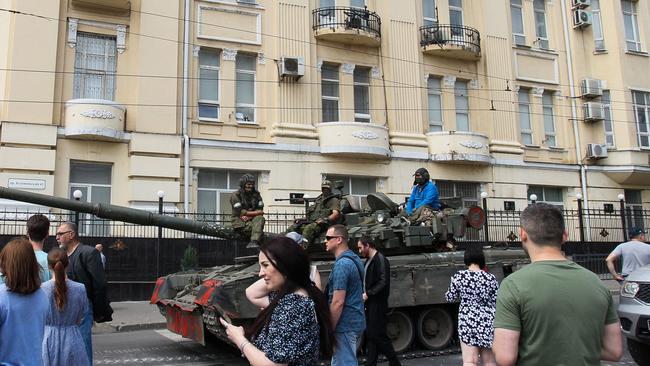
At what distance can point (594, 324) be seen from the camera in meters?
2.81

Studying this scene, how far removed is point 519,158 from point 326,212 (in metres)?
14.3

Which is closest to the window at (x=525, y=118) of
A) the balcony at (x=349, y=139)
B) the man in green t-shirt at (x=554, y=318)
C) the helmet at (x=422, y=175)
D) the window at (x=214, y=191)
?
the balcony at (x=349, y=139)

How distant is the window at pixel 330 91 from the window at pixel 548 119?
8.92 meters

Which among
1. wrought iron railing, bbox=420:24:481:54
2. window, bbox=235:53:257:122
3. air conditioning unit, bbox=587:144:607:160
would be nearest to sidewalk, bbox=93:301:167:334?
window, bbox=235:53:257:122

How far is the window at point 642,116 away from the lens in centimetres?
2370

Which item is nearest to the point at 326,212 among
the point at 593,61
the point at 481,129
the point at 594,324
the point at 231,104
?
the point at 594,324

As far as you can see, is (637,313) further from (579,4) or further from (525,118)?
(579,4)

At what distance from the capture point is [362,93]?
20.5 m

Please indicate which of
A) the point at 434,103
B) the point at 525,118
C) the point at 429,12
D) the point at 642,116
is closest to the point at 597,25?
the point at 642,116

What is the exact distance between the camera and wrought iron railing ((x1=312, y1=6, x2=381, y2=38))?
19.2 m

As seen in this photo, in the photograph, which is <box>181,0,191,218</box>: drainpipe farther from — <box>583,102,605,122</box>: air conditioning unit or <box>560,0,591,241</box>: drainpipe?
<box>583,102,605,122</box>: air conditioning unit

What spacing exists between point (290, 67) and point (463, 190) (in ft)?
25.5

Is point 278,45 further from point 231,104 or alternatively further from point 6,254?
point 6,254

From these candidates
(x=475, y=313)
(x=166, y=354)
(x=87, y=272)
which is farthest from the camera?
(x=166, y=354)
